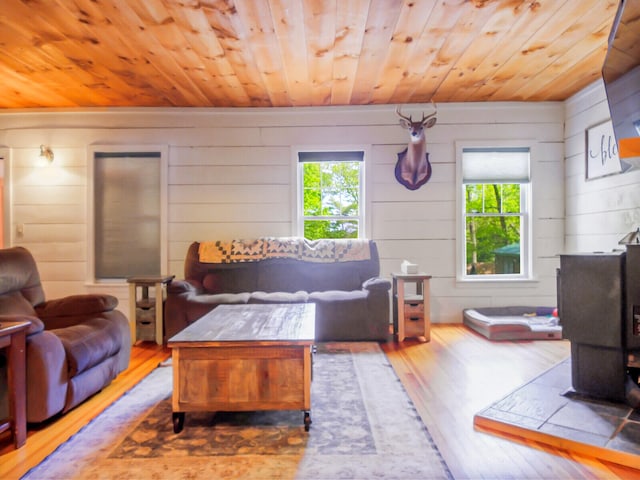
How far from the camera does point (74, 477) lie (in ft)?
5.36

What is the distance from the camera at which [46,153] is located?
455 centimetres

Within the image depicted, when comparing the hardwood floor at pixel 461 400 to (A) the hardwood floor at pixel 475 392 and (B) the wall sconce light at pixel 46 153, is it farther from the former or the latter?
(B) the wall sconce light at pixel 46 153

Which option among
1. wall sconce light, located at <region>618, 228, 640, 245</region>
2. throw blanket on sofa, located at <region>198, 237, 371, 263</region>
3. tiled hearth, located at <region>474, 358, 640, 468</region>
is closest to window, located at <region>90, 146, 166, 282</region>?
throw blanket on sofa, located at <region>198, 237, 371, 263</region>

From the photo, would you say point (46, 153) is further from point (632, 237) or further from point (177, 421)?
point (632, 237)

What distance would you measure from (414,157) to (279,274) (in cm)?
201

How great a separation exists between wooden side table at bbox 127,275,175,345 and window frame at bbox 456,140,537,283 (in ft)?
10.7

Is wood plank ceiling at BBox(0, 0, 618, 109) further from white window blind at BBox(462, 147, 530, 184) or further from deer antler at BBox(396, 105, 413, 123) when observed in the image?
white window blind at BBox(462, 147, 530, 184)

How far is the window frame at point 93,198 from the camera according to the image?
179 inches

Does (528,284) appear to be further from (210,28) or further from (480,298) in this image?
(210,28)

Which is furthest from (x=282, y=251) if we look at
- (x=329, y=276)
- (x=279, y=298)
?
(x=279, y=298)

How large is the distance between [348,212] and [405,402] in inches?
107

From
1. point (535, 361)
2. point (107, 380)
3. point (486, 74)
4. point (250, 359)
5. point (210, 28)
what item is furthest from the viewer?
point (486, 74)

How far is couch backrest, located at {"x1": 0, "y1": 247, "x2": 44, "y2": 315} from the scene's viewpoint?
2.59 meters

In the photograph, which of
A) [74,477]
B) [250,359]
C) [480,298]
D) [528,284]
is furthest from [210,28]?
[528,284]
